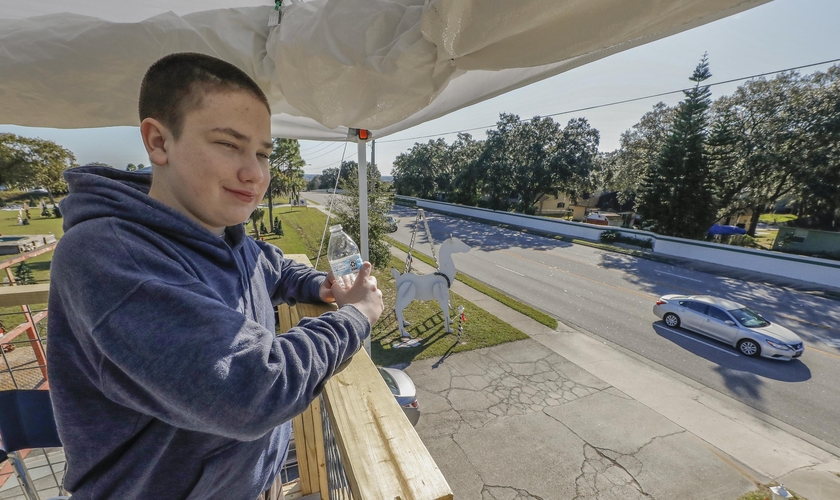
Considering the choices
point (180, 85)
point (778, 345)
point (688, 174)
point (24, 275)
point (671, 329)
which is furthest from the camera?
point (688, 174)

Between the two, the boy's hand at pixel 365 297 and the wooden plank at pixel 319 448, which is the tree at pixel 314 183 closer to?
the wooden plank at pixel 319 448

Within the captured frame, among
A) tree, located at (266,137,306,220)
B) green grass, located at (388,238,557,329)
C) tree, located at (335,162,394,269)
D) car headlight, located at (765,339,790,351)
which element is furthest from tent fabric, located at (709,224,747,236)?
tree, located at (266,137,306,220)

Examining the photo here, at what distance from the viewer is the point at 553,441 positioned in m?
5.09

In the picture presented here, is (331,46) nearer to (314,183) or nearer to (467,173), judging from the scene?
(467,173)

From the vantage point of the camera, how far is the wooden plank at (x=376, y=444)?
83 centimetres

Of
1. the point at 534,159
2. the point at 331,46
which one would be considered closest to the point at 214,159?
the point at 331,46

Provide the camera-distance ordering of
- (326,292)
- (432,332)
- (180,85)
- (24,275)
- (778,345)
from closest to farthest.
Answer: (180,85) → (326,292) → (778,345) → (24,275) → (432,332)

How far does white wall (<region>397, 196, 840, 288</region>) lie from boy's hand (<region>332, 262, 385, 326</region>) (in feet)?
72.3

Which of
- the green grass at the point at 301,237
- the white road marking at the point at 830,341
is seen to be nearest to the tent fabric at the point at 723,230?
the white road marking at the point at 830,341

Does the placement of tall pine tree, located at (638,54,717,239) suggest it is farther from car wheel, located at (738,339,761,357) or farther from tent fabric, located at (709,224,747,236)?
car wheel, located at (738,339,761,357)

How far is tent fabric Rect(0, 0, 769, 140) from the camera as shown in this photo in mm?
888

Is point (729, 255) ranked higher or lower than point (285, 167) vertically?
lower

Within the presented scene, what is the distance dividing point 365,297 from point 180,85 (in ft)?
2.74

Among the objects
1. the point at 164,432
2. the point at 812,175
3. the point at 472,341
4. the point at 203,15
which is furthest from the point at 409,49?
the point at 812,175
